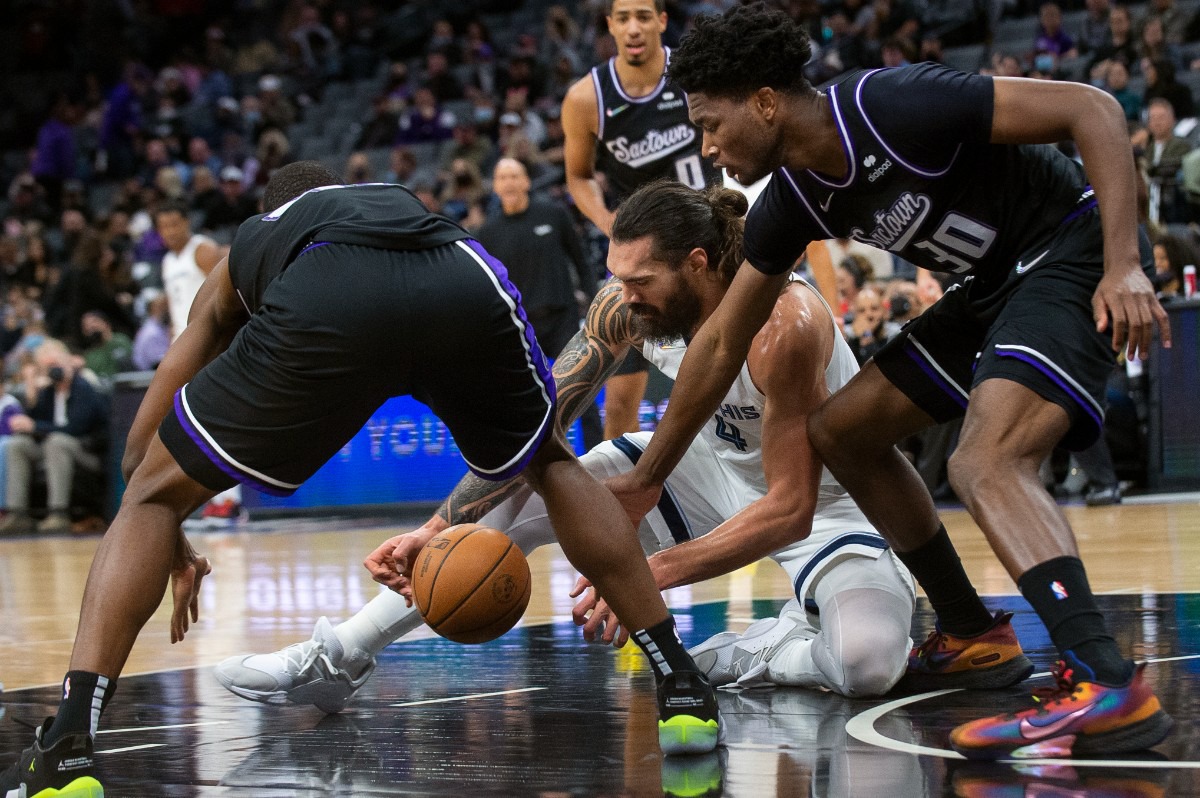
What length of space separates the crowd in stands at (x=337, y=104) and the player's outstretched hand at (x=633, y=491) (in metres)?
6.20

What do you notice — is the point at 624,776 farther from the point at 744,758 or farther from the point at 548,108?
the point at 548,108

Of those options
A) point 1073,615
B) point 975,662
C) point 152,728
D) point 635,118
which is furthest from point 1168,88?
point 152,728

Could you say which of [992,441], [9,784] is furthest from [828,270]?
[9,784]

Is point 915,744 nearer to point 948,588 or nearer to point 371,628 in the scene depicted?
point 948,588

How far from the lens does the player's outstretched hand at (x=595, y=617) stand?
366 centimetres

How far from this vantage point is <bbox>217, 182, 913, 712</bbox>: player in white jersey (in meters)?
3.89

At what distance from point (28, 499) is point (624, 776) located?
11.1 meters

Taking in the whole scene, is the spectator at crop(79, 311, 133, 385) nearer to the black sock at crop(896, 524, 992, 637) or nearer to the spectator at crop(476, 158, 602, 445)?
the spectator at crop(476, 158, 602, 445)

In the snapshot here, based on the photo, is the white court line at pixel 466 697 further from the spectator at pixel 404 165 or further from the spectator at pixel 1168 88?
the spectator at pixel 404 165

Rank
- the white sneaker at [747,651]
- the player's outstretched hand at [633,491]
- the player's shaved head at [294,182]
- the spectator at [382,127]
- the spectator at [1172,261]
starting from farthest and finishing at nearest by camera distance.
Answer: the spectator at [382,127] < the spectator at [1172,261] < the white sneaker at [747,651] < the player's outstretched hand at [633,491] < the player's shaved head at [294,182]

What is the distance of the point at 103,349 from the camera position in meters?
13.9

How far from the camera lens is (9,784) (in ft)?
10.0

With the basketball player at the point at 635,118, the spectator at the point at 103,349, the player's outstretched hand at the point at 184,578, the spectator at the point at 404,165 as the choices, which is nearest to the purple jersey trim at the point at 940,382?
the player's outstretched hand at the point at 184,578

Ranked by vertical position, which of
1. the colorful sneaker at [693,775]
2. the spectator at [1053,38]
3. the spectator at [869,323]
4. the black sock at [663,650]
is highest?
the spectator at [1053,38]
